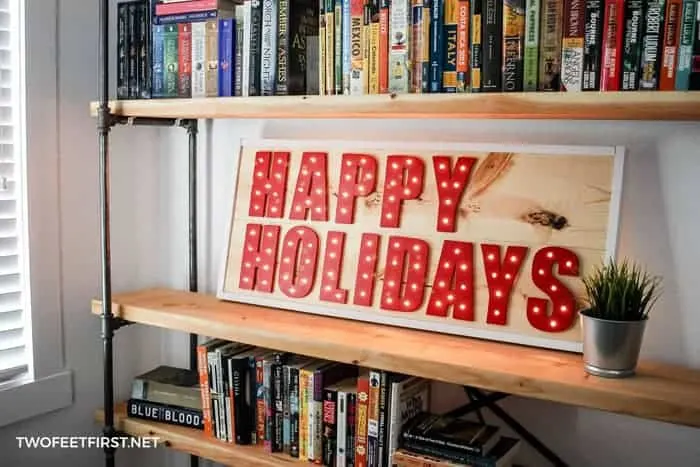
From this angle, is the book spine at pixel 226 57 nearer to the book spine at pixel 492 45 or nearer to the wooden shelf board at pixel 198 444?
the book spine at pixel 492 45

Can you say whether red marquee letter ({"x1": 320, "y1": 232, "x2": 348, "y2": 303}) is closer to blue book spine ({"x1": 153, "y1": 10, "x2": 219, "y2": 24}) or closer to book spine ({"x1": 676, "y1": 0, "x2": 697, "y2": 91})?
blue book spine ({"x1": 153, "y1": 10, "x2": 219, "y2": 24})

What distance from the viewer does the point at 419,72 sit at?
4.84 feet

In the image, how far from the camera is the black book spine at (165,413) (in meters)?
1.83

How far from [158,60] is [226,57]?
0.19m

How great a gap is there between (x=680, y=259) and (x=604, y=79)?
1.29ft

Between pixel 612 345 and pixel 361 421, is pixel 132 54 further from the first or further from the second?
pixel 612 345

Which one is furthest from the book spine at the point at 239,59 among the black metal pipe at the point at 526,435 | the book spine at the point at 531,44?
the black metal pipe at the point at 526,435

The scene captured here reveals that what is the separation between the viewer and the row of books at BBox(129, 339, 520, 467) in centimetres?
151

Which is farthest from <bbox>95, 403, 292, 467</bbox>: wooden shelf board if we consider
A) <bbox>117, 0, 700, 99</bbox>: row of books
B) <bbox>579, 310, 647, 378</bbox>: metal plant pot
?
<bbox>117, 0, 700, 99</bbox>: row of books

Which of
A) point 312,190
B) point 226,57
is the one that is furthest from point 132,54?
point 312,190

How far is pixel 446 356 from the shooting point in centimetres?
142

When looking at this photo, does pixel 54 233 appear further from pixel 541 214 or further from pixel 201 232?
pixel 541 214

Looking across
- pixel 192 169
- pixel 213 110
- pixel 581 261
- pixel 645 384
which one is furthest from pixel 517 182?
pixel 192 169

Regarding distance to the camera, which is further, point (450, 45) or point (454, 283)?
point (454, 283)
